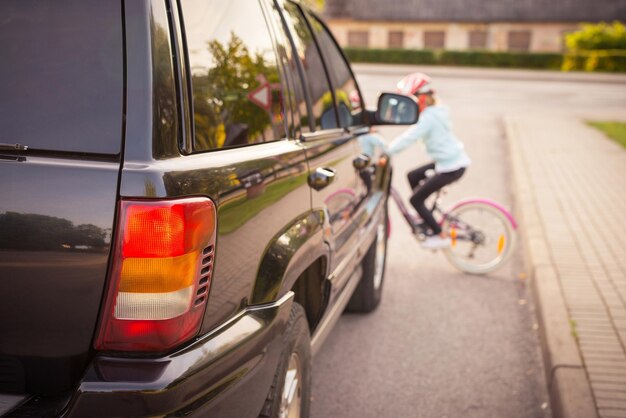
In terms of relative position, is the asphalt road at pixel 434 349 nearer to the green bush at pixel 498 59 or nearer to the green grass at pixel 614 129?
the green grass at pixel 614 129

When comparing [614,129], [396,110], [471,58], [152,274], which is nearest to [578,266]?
[396,110]

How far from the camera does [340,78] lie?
4145 mm

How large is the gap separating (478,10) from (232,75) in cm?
5040

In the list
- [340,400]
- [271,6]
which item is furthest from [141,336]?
[340,400]

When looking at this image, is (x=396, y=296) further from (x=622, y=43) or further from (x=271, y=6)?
(x=622, y=43)

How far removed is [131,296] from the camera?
1.80 meters

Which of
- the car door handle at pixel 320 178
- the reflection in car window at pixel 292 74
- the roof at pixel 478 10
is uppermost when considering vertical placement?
the roof at pixel 478 10

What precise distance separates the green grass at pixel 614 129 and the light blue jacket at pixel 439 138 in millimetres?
8527

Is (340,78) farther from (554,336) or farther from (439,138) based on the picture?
(554,336)

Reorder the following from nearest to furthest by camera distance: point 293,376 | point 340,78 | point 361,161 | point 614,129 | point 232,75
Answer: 1. point 232,75
2. point 293,376
3. point 361,161
4. point 340,78
5. point 614,129

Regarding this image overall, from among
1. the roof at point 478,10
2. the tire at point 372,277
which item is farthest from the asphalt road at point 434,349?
the roof at point 478,10

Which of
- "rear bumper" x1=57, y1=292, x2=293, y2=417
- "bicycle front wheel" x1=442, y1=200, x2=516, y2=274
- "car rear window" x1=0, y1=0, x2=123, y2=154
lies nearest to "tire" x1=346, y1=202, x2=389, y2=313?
"bicycle front wheel" x1=442, y1=200, x2=516, y2=274

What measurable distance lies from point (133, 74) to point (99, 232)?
449 millimetres

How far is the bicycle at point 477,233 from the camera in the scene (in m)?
6.08
